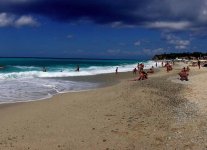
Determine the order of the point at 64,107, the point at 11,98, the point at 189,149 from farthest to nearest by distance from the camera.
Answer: the point at 11,98, the point at 64,107, the point at 189,149


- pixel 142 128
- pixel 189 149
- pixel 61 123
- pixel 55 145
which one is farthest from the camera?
pixel 61 123

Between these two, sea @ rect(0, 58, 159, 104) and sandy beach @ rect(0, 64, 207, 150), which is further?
sea @ rect(0, 58, 159, 104)

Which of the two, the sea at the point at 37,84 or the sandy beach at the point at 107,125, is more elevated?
the sea at the point at 37,84

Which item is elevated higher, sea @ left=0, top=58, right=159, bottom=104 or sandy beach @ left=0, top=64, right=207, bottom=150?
sea @ left=0, top=58, right=159, bottom=104

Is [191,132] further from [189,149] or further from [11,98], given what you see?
[11,98]

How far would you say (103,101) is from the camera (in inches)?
687

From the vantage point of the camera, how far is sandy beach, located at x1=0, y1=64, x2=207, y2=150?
9609 mm

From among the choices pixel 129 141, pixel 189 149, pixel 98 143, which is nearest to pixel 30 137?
pixel 98 143

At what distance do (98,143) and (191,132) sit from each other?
255 centimetres

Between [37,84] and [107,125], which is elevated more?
[37,84]

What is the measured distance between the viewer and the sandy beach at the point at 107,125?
378 inches

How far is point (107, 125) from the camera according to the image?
38.5 ft

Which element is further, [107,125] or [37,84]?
[37,84]

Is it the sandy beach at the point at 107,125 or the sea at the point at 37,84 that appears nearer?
the sandy beach at the point at 107,125
